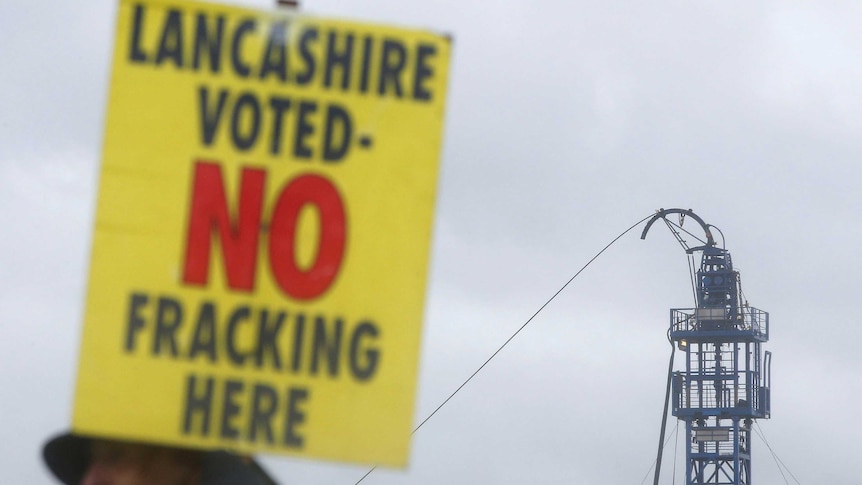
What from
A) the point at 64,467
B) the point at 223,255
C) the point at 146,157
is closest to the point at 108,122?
the point at 146,157

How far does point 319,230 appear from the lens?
456 centimetres

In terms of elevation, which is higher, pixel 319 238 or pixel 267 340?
pixel 319 238

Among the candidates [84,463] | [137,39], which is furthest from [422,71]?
[84,463]

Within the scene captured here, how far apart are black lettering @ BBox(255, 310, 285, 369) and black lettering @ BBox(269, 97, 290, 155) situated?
50 centimetres

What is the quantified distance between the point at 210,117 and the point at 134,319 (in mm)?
650

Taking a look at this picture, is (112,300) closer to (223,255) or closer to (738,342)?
(223,255)

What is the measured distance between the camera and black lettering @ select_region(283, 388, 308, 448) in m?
4.47

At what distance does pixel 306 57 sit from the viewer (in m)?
4.66

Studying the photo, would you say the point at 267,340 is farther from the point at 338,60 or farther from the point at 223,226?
the point at 338,60

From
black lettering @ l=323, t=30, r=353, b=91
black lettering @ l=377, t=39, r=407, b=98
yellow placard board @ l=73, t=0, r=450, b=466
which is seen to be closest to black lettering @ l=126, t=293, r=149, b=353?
yellow placard board @ l=73, t=0, r=450, b=466

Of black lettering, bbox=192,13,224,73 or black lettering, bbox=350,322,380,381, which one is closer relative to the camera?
black lettering, bbox=350,322,380,381

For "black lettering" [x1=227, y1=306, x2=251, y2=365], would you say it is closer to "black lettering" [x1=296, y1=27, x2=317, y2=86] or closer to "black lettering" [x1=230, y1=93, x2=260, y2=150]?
"black lettering" [x1=230, y1=93, x2=260, y2=150]

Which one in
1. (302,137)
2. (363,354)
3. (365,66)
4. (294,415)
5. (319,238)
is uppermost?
(365,66)

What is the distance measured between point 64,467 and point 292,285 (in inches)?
43.6
